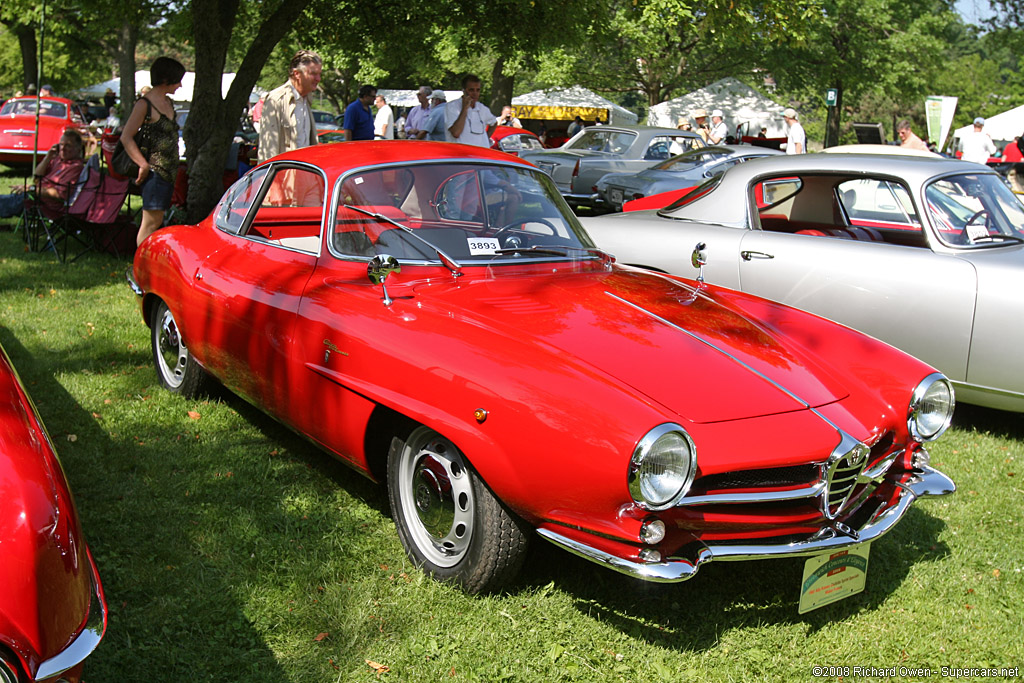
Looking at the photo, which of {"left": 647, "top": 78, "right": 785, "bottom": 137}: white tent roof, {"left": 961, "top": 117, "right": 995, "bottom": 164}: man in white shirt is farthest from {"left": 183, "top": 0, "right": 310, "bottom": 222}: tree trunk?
{"left": 647, "top": 78, "right": 785, "bottom": 137}: white tent roof

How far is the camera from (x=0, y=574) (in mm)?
1872

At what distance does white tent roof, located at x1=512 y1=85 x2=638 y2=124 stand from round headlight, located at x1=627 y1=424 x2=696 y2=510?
35.9 metres

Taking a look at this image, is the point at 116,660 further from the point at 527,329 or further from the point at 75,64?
the point at 75,64

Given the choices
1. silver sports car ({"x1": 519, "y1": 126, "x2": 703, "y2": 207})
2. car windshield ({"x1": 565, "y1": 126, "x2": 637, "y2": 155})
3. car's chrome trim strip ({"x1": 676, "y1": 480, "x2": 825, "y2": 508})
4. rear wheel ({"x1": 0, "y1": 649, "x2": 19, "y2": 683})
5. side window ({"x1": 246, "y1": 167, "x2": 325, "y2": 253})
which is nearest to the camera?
rear wheel ({"x1": 0, "y1": 649, "x2": 19, "y2": 683})

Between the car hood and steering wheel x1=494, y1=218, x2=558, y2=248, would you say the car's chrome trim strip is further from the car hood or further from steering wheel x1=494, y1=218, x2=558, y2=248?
steering wheel x1=494, y1=218, x2=558, y2=248

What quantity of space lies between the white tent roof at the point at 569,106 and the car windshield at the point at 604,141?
72.5 ft

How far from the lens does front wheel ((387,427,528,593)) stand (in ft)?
9.90

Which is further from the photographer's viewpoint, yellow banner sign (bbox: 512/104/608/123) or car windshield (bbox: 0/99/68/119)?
yellow banner sign (bbox: 512/104/608/123)

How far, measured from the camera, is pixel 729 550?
2750 millimetres

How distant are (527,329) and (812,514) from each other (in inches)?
44.6

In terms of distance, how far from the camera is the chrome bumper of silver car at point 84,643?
6.07 ft

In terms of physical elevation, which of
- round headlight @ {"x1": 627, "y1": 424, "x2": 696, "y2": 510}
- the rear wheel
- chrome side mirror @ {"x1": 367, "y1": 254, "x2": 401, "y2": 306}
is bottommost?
the rear wheel

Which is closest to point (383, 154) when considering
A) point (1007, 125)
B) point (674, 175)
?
point (674, 175)

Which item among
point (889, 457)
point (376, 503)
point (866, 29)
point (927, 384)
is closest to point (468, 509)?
point (376, 503)
